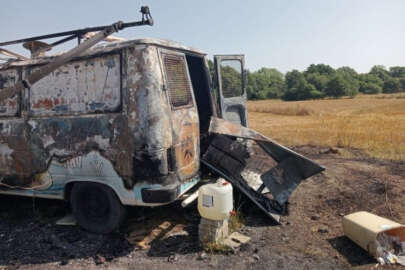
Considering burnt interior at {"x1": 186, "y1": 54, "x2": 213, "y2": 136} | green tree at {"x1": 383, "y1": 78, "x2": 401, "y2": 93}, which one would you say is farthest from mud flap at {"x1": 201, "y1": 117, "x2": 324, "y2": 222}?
green tree at {"x1": 383, "y1": 78, "x2": 401, "y2": 93}

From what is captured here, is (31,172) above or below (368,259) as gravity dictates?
above

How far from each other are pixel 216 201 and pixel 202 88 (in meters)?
2.28

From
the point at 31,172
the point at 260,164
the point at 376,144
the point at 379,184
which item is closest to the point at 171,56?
the point at 31,172

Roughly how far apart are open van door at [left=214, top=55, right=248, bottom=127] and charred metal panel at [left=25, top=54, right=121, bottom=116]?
2544 mm

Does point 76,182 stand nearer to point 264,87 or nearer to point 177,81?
point 177,81

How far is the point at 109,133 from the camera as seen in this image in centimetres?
359

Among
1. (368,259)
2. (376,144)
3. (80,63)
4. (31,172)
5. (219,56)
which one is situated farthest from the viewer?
(376,144)

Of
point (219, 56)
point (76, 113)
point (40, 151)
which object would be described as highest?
point (219, 56)

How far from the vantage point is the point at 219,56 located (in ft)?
19.8

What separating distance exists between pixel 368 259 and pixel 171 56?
3143 millimetres

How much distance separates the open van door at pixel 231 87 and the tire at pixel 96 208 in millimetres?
2762

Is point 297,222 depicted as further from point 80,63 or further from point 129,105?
point 80,63

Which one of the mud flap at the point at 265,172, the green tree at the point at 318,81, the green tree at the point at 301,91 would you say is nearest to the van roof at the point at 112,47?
the mud flap at the point at 265,172

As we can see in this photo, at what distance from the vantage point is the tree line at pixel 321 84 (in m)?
60.7
